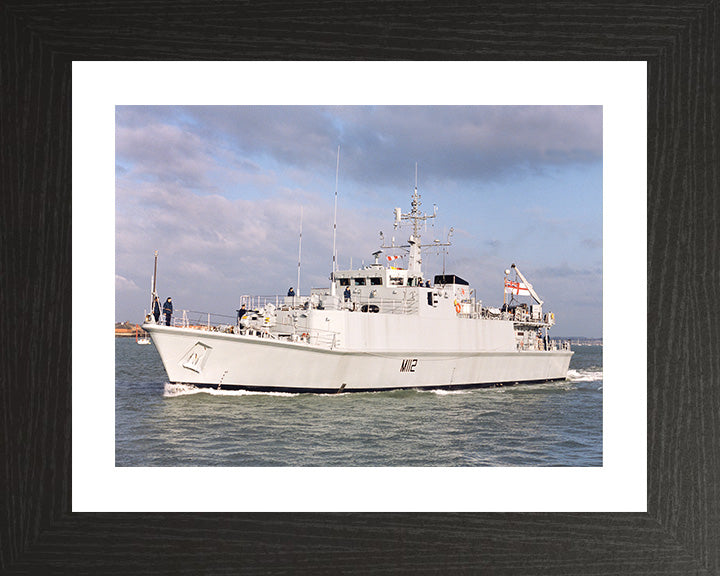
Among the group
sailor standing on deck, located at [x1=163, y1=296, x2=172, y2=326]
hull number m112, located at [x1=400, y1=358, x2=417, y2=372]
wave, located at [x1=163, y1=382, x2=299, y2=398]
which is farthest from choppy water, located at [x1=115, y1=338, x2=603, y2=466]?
sailor standing on deck, located at [x1=163, y1=296, x2=172, y2=326]

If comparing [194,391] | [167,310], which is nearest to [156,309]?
[167,310]

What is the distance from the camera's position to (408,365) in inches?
439

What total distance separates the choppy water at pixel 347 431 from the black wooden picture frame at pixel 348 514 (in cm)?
340

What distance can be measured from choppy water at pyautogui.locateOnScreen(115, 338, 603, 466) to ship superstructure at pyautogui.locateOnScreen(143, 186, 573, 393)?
28 cm

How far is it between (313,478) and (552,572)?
1283mm

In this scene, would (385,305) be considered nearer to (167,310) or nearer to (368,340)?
(368,340)

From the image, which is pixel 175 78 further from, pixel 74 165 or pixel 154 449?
pixel 154 449

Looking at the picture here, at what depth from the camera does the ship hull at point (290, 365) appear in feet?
30.6

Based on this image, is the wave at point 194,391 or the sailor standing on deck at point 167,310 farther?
the wave at point 194,391

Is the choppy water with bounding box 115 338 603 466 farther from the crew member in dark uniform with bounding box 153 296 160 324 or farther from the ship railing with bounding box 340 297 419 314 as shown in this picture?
the ship railing with bounding box 340 297 419 314

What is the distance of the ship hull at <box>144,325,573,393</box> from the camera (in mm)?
9312

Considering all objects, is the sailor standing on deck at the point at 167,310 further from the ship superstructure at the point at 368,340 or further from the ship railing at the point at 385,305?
the ship railing at the point at 385,305

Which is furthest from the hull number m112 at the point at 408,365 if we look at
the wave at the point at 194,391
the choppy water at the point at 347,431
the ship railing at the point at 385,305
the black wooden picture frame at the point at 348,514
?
the black wooden picture frame at the point at 348,514

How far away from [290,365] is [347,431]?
5.91ft
